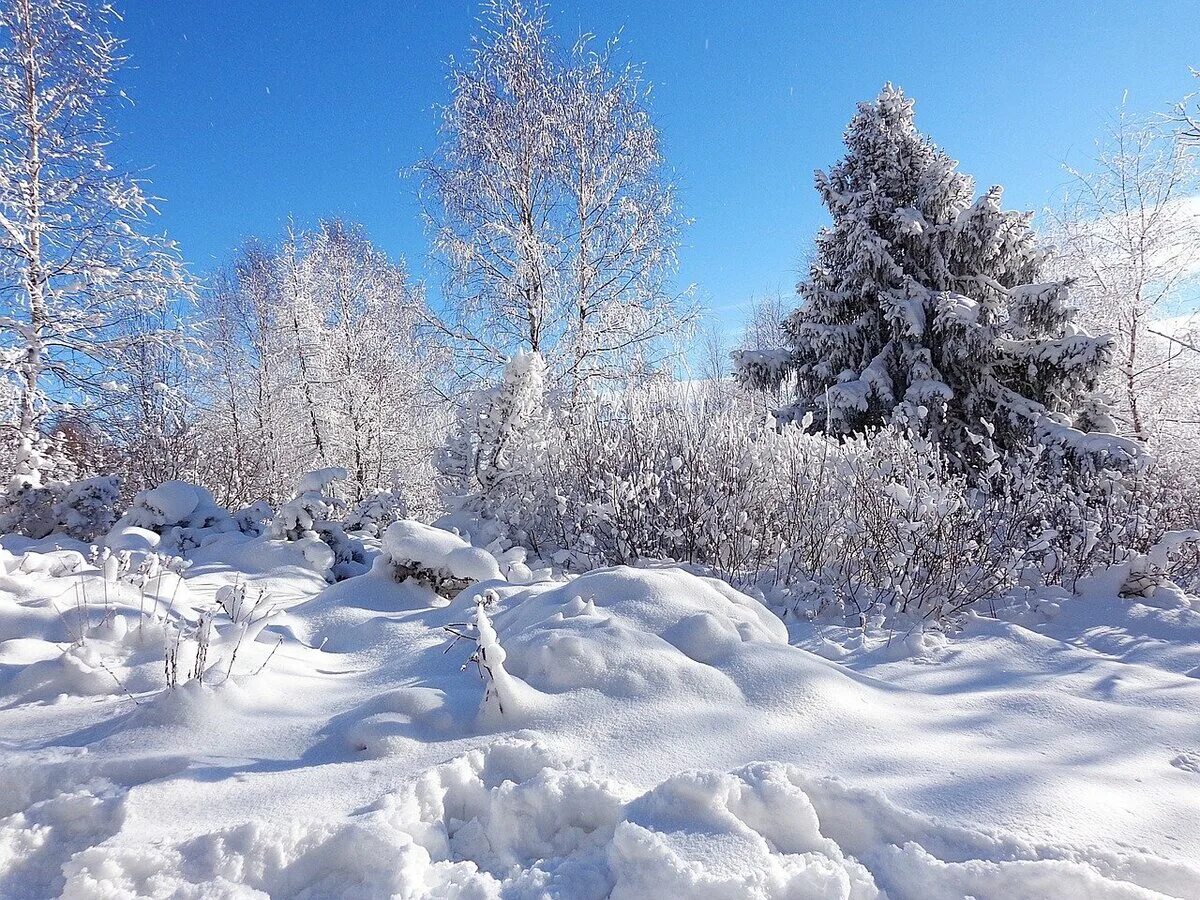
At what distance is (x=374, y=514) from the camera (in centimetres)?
679

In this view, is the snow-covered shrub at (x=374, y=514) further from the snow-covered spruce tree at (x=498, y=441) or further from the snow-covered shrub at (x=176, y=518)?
the snow-covered shrub at (x=176, y=518)

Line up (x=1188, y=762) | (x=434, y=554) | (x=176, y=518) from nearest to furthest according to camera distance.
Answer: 1. (x=1188, y=762)
2. (x=434, y=554)
3. (x=176, y=518)

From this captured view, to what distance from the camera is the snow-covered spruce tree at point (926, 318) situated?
7.46 m

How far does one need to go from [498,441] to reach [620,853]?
5.37 m

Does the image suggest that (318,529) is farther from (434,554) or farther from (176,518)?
(434,554)

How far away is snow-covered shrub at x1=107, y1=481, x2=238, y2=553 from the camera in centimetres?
595

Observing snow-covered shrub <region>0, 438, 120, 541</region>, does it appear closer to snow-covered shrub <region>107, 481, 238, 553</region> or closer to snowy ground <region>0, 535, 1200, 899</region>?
snow-covered shrub <region>107, 481, 238, 553</region>

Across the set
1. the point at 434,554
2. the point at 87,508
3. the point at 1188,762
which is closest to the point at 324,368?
the point at 87,508

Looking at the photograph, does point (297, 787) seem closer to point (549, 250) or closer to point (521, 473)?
point (521, 473)

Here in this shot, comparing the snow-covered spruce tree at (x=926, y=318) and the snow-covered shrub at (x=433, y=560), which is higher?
the snow-covered spruce tree at (x=926, y=318)

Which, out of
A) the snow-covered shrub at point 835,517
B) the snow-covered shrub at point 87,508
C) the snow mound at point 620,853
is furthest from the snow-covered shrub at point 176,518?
the snow mound at point 620,853

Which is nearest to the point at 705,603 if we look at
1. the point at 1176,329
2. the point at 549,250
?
the point at 549,250

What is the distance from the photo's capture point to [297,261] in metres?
15.4

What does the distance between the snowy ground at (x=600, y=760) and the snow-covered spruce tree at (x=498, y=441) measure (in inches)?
126
